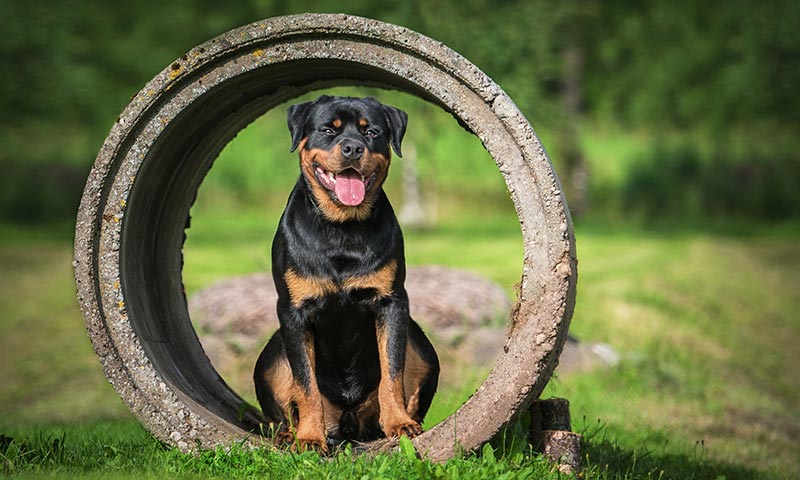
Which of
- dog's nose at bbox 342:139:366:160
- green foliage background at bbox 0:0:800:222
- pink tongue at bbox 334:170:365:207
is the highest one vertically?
green foliage background at bbox 0:0:800:222

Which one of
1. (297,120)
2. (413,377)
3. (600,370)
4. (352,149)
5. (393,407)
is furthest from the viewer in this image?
(600,370)

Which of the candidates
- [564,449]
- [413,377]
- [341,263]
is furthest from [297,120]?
[564,449]

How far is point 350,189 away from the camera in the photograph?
15.4ft

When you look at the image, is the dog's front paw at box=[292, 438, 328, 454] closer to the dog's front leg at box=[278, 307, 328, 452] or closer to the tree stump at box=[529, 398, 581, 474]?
the dog's front leg at box=[278, 307, 328, 452]

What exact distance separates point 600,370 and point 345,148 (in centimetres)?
546

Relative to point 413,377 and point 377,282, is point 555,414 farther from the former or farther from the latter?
point 377,282

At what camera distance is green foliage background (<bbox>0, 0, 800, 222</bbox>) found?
1780 centimetres

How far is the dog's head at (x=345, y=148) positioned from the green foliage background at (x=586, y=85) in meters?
10.3

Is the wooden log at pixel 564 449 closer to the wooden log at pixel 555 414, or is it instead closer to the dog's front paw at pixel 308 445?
the wooden log at pixel 555 414

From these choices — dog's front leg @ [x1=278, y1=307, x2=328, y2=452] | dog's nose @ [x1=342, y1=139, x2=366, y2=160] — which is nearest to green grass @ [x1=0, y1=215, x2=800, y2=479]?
dog's front leg @ [x1=278, y1=307, x2=328, y2=452]

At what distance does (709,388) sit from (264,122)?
13.1 m

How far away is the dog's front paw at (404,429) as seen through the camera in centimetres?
466

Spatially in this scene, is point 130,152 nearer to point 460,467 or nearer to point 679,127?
point 460,467

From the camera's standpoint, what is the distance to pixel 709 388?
9711 mm
